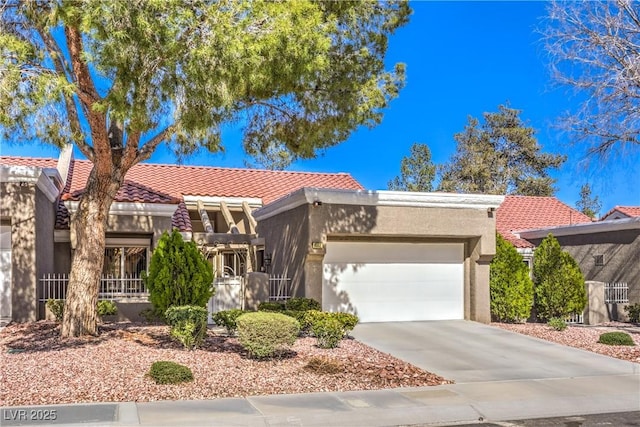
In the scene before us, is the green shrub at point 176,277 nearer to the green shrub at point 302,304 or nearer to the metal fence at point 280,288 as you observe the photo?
the green shrub at point 302,304

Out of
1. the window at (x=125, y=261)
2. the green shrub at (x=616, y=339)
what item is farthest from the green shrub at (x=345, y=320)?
the window at (x=125, y=261)

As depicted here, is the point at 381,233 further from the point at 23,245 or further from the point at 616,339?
the point at 23,245

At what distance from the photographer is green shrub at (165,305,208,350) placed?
1188cm

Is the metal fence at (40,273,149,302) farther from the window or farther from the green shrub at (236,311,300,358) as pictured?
the green shrub at (236,311,300,358)

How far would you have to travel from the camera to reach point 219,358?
37.7 feet

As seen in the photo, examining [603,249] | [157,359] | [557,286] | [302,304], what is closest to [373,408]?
[157,359]

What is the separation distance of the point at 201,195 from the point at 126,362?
577 inches

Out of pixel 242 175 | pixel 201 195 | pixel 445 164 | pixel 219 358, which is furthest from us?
pixel 445 164

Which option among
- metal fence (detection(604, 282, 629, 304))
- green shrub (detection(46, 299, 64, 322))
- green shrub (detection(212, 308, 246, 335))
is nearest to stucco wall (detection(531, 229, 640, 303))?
metal fence (detection(604, 282, 629, 304))

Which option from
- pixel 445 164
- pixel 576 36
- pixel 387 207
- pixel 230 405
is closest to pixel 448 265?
pixel 387 207

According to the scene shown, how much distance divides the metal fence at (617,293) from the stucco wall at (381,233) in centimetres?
500

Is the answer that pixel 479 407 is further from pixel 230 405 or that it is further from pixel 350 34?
pixel 350 34

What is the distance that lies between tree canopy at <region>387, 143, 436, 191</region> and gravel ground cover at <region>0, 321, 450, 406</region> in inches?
990

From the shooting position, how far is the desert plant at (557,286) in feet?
60.7
